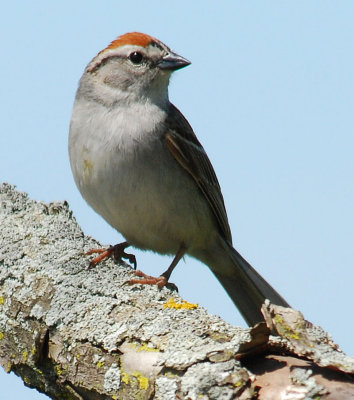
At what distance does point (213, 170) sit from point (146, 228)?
108cm

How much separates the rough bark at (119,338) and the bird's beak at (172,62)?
154cm

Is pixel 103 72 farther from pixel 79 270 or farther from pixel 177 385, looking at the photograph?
pixel 177 385

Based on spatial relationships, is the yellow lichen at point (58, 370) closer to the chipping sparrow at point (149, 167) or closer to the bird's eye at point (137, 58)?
the chipping sparrow at point (149, 167)

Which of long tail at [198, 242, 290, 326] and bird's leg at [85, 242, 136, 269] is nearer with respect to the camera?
bird's leg at [85, 242, 136, 269]

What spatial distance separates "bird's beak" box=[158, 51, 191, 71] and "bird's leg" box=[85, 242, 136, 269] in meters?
1.37

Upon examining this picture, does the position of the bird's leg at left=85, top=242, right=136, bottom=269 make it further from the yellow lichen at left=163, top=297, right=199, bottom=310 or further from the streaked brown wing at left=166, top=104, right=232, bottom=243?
the streaked brown wing at left=166, top=104, right=232, bottom=243

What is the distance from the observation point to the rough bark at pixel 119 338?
2279 millimetres

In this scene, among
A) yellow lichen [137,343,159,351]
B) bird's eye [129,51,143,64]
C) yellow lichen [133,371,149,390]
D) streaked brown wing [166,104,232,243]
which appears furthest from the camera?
bird's eye [129,51,143,64]

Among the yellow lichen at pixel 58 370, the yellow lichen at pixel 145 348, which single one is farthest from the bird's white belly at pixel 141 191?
the yellow lichen at pixel 145 348

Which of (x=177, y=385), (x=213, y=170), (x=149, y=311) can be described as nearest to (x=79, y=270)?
(x=149, y=311)

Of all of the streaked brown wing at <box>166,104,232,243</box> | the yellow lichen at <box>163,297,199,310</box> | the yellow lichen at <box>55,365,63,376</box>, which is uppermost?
the streaked brown wing at <box>166,104,232,243</box>

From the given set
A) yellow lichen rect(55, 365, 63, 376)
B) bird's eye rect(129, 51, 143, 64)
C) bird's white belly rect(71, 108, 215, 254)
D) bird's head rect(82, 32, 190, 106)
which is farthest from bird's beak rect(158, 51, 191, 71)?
yellow lichen rect(55, 365, 63, 376)

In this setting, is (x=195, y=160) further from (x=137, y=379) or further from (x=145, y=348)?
(x=137, y=379)

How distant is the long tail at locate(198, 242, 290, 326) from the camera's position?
5172mm
